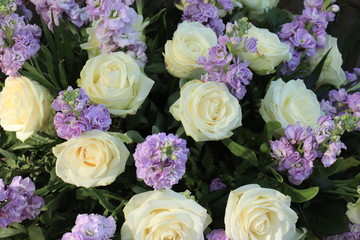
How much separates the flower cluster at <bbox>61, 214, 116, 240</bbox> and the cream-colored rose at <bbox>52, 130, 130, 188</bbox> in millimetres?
52

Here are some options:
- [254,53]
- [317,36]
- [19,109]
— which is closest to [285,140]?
[254,53]

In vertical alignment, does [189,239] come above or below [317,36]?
below

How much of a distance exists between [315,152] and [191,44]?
0.83ft

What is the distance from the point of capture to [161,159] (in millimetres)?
543

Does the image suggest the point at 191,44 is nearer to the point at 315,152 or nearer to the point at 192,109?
the point at 192,109

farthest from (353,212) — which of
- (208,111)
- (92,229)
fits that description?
(92,229)

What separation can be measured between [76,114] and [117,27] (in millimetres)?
152

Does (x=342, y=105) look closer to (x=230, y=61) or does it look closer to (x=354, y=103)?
(x=354, y=103)

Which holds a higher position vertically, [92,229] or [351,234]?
[92,229]

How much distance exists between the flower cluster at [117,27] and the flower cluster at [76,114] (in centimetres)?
12

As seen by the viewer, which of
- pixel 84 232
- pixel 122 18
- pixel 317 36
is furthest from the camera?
pixel 317 36

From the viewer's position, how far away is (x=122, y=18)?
0.66 metres

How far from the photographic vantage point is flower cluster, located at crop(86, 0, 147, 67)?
65 centimetres

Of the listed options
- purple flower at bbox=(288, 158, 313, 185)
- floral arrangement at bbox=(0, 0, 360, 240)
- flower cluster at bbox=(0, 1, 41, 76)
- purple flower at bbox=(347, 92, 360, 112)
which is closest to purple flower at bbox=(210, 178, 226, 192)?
floral arrangement at bbox=(0, 0, 360, 240)
